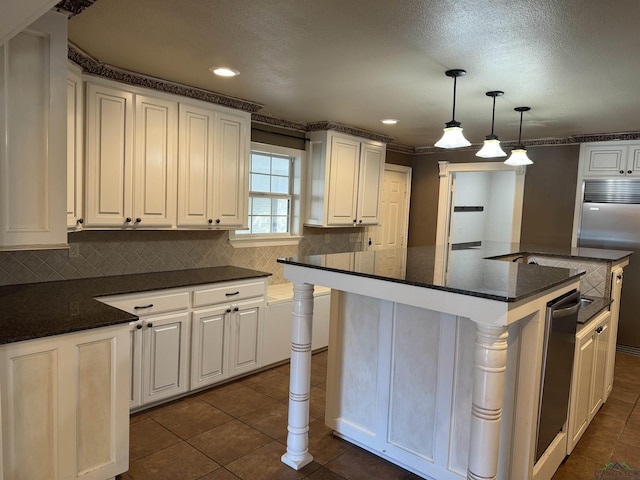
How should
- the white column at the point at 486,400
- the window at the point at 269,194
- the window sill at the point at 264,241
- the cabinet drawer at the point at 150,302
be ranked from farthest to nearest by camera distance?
the window at the point at 269,194 < the window sill at the point at 264,241 < the cabinet drawer at the point at 150,302 < the white column at the point at 486,400

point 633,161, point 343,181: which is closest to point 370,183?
point 343,181

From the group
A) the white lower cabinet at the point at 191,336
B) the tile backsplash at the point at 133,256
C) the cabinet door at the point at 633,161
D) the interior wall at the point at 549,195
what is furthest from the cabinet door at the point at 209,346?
the cabinet door at the point at 633,161

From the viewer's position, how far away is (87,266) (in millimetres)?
3213

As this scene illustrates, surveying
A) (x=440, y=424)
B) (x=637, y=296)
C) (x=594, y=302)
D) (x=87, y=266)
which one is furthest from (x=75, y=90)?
(x=637, y=296)

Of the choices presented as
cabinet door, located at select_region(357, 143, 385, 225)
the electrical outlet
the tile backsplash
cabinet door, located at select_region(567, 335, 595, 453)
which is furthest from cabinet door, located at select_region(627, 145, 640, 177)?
the electrical outlet

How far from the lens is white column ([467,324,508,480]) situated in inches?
69.1

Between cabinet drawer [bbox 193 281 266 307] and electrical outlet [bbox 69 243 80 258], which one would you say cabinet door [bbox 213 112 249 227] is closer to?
cabinet drawer [bbox 193 281 266 307]

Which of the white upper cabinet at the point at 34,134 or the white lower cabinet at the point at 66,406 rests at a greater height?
the white upper cabinet at the point at 34,134

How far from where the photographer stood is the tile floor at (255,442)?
2.43 meters

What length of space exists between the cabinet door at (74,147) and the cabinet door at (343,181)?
242cm

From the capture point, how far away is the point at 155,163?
3219mm

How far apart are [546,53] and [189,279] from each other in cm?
269

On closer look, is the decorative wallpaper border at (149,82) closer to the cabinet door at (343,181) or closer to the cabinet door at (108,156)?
the cabinet door at (108,156)

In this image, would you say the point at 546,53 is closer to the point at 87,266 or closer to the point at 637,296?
the point at 87,266
